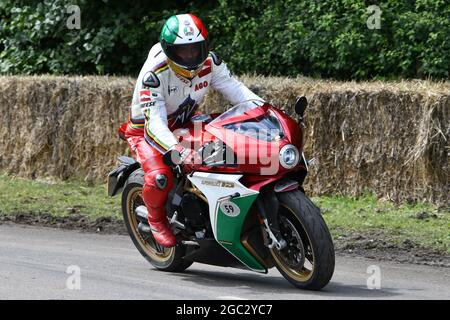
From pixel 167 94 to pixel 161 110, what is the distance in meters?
0.18

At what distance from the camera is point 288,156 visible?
7.75 metres

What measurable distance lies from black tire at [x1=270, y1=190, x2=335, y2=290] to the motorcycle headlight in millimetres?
204

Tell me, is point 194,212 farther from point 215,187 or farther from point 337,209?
point 337,209

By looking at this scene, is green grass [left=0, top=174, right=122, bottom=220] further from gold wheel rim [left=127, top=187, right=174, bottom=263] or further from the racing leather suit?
the racing leather suit

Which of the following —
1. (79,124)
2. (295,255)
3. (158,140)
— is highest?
(158,140)

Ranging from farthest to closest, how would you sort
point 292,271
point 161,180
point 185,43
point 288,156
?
point 161,180
point 185,43
point 292,271
point 288,156

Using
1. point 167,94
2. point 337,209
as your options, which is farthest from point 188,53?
point 337,209

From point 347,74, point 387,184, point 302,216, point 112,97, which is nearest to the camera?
point 302,216

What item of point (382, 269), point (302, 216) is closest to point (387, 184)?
point (382, 269)

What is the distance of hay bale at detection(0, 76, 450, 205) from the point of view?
40.8 ft

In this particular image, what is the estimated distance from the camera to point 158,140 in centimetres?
835
